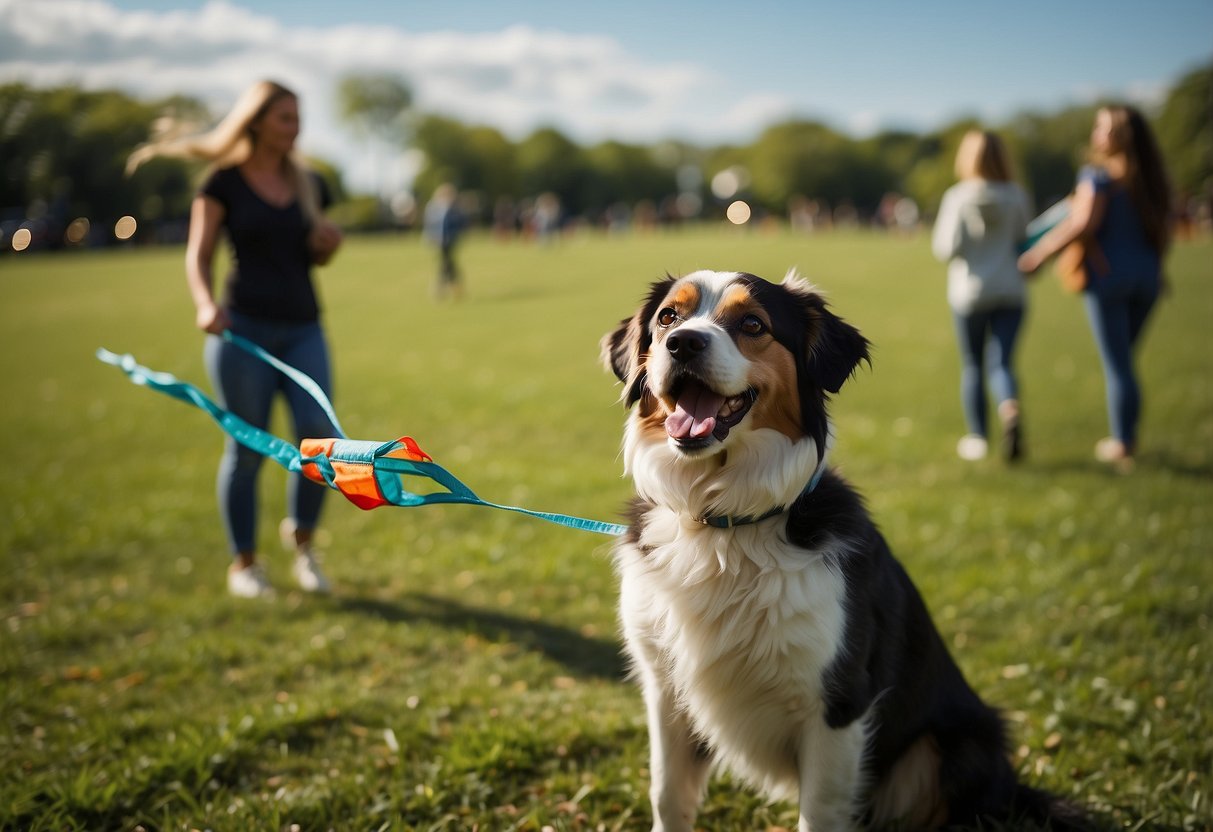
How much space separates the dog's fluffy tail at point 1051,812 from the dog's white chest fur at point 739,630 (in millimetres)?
862

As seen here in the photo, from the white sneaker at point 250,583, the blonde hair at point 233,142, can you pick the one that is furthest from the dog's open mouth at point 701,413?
the white sneaker at point 250,583

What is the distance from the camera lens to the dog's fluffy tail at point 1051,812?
9.77 ft

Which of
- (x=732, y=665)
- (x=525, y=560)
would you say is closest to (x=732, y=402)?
(x=732, y=665)

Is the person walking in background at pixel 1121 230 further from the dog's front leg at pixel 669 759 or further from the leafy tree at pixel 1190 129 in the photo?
the leafy tree at pixel 1190 129

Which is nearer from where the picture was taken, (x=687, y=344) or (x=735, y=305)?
(x=687, y=344)

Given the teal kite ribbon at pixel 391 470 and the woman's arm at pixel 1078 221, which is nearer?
the teal kite ribbon at pixel 391 470

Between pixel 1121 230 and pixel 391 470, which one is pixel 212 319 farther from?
pixel 1121 230

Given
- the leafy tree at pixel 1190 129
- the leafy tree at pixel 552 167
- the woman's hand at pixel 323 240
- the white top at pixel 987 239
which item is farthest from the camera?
the leafy tree at pixel 552 167

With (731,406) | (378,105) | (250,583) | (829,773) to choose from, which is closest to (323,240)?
(250,583)

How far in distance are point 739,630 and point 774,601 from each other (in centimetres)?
15

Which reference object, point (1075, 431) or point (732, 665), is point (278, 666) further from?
point (1075, 431)

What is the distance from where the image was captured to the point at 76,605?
213 inches

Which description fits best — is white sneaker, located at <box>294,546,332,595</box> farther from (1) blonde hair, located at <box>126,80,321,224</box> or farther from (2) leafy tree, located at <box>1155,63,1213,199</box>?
(2) leafy tree, located at <box>1155,63,1213,199</box>

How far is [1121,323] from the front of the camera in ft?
23.9
